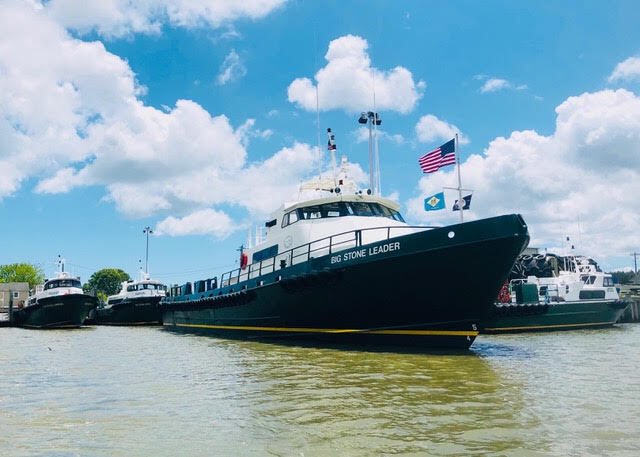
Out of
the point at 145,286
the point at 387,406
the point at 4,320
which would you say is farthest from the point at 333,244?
the point at 4,320

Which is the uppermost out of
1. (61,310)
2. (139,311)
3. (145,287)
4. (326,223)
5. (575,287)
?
(326,223)

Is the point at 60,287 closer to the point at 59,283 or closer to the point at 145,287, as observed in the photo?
the point at 59,283

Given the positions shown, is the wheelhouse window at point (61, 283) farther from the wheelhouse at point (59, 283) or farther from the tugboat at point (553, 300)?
the tugboat at point (553, 300)

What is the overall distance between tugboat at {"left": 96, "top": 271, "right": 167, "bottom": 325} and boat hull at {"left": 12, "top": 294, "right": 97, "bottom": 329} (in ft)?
15.1

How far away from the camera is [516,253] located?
11.8 m

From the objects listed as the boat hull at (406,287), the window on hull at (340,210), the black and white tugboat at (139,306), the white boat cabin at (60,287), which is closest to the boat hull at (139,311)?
the black and white tugboat at (139,306)

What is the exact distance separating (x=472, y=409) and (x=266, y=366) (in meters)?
5.28

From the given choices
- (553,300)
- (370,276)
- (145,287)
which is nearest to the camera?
(370,276)

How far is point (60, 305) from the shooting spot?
32438 mm

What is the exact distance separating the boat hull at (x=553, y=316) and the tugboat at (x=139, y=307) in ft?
76.8

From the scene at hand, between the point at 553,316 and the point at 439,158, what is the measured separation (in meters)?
13.6

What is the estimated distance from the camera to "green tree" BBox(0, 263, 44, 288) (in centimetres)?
8307

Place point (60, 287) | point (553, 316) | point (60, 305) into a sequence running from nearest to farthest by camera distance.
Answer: point (553, 316), point (60, 305), point (60, 287)

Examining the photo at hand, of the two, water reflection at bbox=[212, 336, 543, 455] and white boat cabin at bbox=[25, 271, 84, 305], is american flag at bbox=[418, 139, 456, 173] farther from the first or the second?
white boat cabin at bbox=[25, 271, 84, 305]
